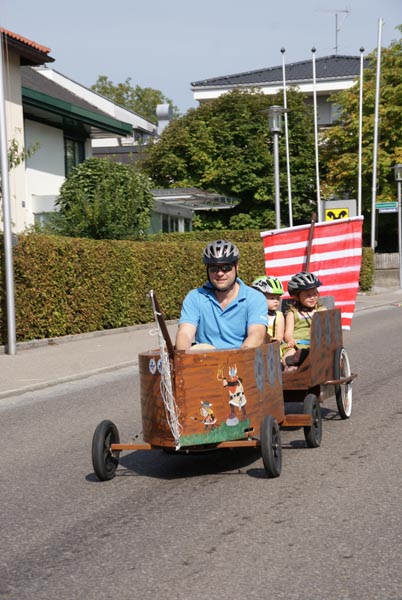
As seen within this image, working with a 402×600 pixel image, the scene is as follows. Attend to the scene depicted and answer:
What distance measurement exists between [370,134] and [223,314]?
160 feet

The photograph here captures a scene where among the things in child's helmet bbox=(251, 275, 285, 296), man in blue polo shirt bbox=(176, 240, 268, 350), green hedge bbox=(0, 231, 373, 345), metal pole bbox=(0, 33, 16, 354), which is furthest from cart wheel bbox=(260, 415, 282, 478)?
green hedge bbox=(0, 231, 373, 345)

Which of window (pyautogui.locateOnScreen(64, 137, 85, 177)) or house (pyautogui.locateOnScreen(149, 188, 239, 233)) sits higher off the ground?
window (pyautogui.locateOnScreen(64, 137, 85, 177))

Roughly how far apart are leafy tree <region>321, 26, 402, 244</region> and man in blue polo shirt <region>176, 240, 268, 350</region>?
47002 millimetres

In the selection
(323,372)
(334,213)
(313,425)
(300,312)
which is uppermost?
(334,213)

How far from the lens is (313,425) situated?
8094mm

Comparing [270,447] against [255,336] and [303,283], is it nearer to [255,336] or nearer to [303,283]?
[255,336]

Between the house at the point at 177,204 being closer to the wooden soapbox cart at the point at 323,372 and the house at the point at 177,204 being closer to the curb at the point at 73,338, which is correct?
the curb at the point at 73,338

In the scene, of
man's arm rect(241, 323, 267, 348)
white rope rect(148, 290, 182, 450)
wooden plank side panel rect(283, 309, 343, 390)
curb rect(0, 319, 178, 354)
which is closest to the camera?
white rope rect(148, 290, 182, 450)

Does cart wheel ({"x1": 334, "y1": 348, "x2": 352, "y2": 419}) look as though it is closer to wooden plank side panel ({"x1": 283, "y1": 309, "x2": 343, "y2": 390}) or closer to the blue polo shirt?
A: wooden plank side panel ({"x1": 283, "y1": 309, "x2": 343, "y2": 390})

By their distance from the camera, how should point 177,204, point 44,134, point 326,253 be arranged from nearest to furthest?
point 326,253
point 44,134
point 177,204

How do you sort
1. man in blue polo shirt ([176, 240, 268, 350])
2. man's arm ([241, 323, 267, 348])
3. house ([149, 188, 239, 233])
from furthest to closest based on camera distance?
1. house ([149, 188, 239, 233])
2. man in blue polo shirt ([176, 240, 268, 350])
3. man's arm ([241, 323, 267, 348])

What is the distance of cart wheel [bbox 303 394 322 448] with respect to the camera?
798 centimetres

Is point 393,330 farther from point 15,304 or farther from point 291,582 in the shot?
point 291,582

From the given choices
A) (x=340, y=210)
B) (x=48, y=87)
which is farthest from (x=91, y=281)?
(x=48, y=87)
